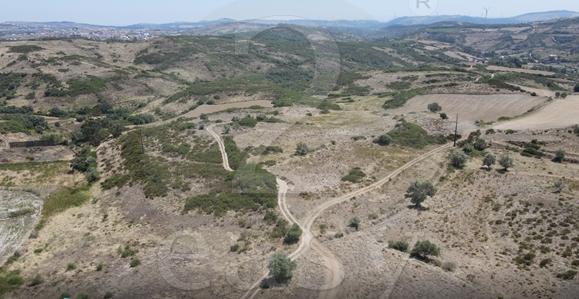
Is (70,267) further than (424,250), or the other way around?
(70,267)

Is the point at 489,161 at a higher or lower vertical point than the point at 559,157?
higher

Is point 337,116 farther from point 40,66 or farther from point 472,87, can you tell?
point 40,66

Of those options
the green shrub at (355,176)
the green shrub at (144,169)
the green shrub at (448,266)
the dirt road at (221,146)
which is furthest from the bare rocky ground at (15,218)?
the green shrub at (448,266)

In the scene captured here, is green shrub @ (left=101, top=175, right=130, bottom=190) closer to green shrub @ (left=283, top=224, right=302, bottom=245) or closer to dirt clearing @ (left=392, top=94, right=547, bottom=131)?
green shrub @ (left=283, top=224, right=302, bottom=245)

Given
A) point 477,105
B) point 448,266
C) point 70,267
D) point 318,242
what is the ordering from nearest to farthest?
point 448,266
point 70,267
point 318,242
point 477,105

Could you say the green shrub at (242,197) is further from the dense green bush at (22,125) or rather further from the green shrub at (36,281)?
the dense green bush at (22,125)

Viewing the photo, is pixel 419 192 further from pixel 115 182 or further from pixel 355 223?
pixel 115 182

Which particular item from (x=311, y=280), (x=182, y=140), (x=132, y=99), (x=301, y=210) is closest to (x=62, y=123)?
(x=132, y=99)

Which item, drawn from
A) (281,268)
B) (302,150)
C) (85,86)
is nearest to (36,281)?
(281,268)
